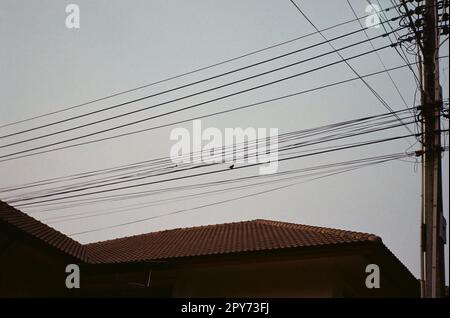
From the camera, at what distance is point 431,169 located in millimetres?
7816

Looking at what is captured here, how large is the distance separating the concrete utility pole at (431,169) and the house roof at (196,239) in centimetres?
164

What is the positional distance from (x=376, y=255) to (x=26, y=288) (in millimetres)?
8122

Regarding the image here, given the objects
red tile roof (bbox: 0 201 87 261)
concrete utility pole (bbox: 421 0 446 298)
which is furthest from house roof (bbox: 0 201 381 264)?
concrete utility pole (bbox: 421 0 446 298)

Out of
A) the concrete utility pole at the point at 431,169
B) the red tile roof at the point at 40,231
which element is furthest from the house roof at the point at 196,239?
the concrete utility pole at the point at 431,169

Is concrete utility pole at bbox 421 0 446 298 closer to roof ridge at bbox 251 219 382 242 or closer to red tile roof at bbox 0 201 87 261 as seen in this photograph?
roof ridge at bbox 251 219 382 242

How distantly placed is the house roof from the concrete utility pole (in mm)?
1640

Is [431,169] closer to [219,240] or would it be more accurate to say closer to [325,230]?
[325,230]

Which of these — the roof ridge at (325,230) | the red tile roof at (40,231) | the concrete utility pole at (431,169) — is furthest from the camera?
the red tile roof at (40,231)

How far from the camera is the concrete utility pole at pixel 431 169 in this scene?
7.21 metres

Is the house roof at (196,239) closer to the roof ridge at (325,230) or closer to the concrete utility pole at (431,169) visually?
the roof ridge at (325,230)

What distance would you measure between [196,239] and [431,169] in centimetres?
688

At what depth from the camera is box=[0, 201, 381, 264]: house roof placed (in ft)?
32.9
